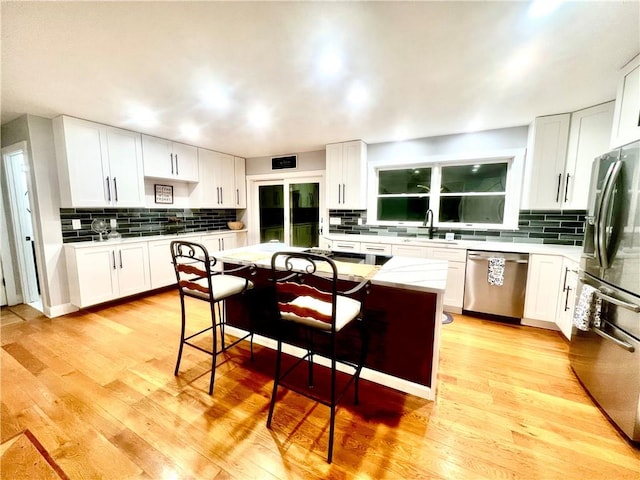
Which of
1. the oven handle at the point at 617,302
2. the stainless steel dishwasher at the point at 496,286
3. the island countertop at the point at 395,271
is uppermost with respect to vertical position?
the island countertop at the point at 395,271

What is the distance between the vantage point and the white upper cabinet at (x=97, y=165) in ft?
9.82

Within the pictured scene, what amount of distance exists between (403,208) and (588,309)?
2.56 meters

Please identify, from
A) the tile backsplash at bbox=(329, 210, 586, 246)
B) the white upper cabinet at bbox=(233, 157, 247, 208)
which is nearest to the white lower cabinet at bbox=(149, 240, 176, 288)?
the white upper cabinet at bbox=(233, 157, 247, 208)

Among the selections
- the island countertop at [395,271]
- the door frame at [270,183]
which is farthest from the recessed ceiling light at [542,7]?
the door frame at [270,183]

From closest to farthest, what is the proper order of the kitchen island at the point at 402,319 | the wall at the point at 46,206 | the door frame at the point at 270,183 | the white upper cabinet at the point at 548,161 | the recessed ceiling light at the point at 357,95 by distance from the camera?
the kitchen island at the point at 402,319, the recessed ceiling light at the point at 357,95, the white upper cabinet at the point at 548,161, the wall at the point at 46,206, the door frame at the point at 270,183

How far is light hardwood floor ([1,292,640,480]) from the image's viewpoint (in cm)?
135

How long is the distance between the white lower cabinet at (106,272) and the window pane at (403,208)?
3.62 meters

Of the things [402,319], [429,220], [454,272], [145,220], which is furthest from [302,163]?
[402,319]

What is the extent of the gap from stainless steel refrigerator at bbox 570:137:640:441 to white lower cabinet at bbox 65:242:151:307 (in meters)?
4.77

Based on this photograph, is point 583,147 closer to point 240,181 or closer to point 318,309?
point 318,309

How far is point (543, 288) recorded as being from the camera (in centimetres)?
282

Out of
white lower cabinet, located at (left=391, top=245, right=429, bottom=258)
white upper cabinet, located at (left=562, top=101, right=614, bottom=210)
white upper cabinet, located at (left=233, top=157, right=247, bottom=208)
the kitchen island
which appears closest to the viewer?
the kitchen island

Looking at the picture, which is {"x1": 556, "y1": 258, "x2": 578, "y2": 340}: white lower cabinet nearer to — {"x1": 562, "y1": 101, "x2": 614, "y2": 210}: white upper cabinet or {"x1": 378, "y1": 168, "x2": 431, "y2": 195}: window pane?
{"x1": 562, "y1": 101, "x2": 614, "y2": 210}: white upper cabinet

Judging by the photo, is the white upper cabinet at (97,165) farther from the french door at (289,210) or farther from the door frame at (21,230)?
the french door at (289,210)
